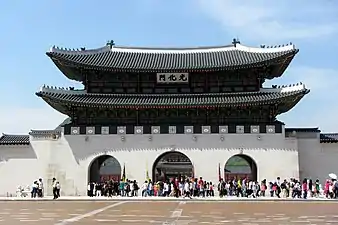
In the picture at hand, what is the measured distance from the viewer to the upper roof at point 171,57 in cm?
4112

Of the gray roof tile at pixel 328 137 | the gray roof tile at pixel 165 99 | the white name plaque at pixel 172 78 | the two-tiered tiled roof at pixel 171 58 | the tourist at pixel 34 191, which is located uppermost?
the two-tiered tiled roof at pixel 171 58

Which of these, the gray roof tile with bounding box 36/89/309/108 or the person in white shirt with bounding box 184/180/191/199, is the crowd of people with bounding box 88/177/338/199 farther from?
the gray roof tile with bounding box 36/89/309/108

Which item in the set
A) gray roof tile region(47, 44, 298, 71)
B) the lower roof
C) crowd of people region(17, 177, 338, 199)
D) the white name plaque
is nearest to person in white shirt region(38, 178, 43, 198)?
crowd of people region(17, 177, 338, 199)

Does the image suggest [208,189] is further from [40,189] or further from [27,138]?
[27,138]

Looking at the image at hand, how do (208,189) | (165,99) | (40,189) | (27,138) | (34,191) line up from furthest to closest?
1. (27,138)
2. (165,99)
3. (40,189)
4. (208,189)
5. (34,191)

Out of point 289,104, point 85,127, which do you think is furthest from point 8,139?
point 289,104

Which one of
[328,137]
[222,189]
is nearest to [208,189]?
[222,189]

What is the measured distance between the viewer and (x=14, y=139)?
42.2 m

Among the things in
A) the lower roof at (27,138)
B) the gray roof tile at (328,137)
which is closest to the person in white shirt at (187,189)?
the lower roof at (27,138)

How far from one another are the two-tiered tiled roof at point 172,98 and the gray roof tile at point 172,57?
7.71 ft

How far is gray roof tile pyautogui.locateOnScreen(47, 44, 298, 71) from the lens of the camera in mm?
41222

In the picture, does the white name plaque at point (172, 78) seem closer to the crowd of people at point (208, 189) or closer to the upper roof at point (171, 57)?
the upper roof at point (171, 57)

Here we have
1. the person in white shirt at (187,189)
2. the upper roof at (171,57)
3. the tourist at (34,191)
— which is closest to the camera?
the person in white shirt at (187,189)

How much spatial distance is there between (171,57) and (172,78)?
3.73m
